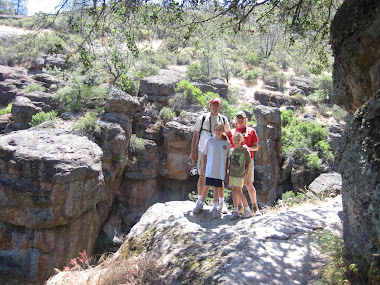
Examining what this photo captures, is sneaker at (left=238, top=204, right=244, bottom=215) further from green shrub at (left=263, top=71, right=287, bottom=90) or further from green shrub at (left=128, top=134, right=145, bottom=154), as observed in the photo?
green shrub at (left=263, top=71, right=287, bottom=90)

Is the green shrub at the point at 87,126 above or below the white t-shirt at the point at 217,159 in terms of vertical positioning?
below

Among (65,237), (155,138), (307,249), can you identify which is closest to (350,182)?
(307,249)

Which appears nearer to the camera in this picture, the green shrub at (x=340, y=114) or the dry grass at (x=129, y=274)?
the dry grass at (x=129, y=274)

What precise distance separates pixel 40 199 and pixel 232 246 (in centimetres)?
705

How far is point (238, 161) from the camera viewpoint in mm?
4246

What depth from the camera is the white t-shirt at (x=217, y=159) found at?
Answer: 167 inches

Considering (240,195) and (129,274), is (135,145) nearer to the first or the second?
(240,195)

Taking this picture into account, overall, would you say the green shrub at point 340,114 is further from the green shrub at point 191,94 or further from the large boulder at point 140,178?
the large boulder at point 140,178

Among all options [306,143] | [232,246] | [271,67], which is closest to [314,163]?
[306,143]

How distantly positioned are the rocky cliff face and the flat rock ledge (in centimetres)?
55

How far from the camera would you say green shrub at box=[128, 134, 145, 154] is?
13.7m

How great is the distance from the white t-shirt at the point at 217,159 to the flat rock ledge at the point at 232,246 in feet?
1.86

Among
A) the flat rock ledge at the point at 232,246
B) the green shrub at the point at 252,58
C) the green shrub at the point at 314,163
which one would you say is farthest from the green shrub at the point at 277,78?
the flat rock ledge at the point at 232,246

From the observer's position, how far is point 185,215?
4.41 metres
